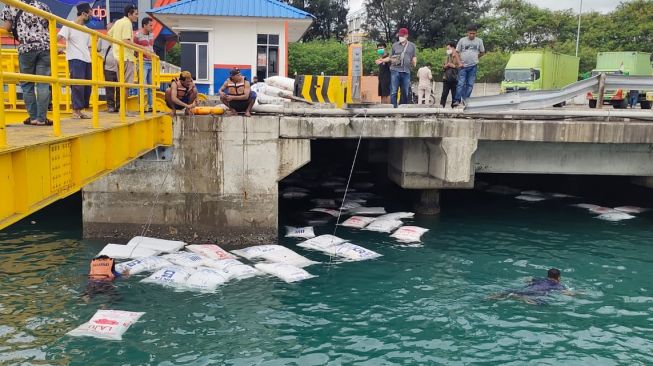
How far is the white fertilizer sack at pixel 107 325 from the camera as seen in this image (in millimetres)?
7578

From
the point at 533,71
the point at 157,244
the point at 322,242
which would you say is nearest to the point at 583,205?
the point at 322,242

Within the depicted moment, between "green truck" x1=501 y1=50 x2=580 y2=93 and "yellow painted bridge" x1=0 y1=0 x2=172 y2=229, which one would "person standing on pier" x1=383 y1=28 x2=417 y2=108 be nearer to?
"yellow painted bridge" x1=0 y1=0 x2=172 y2=229

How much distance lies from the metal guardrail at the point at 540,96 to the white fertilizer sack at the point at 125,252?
726cm

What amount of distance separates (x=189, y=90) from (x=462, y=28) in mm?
43574

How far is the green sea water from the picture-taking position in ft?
24.1

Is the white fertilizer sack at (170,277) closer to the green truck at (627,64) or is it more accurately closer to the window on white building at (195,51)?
the window on white building at (195,51)

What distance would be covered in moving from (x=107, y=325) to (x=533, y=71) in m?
28.4

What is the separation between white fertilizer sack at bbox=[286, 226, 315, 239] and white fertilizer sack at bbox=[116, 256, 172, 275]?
3.16 meters

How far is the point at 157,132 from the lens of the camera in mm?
11250

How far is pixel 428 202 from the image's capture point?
14.7m

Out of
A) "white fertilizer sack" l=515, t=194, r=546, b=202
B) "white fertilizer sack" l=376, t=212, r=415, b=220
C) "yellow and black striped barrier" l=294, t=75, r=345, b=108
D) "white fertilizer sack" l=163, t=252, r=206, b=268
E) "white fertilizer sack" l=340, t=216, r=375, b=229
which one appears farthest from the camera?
"yellow and black striped barrier" l=294, t=75, r=345, b=108

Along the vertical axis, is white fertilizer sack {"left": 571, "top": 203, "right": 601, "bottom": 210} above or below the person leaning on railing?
below

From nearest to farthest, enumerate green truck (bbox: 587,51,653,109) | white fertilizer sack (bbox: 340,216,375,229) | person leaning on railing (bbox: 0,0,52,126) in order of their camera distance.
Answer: person leaning on railing (bbox: 0,0,52,126) → white fertilizer sack (bbox: 340,216,375,229) → green truck (bbox: 587,51,653,109)

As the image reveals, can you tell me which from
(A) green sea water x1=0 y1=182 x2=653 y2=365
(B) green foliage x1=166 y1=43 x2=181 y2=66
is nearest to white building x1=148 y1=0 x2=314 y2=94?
(A) green sea water x1=0 y1=182 x2=653 y2=365
